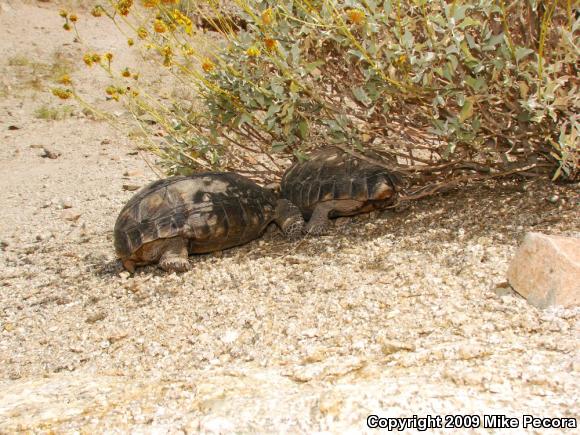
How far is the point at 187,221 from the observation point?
4.21 metres

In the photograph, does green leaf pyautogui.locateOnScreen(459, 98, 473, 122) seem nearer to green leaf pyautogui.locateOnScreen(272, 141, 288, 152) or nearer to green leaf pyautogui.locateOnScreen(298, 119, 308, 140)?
green leaf pyautogui.locateOnScreen(298, 119, 308, 140)

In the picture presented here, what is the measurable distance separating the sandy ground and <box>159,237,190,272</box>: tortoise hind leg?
0.07 meters

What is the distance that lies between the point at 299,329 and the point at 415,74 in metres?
1.69

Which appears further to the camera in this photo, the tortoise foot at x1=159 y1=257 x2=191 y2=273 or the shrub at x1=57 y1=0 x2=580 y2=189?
the tortoise foot at x1=159 y1=257 x2=191 y2=273

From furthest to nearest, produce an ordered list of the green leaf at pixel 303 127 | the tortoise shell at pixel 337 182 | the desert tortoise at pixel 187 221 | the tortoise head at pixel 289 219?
1. the tortoise head at pixel 289 219
2. the tortoise shell at pixel 337 182
3. the desert tortoise at pixel 187 221
4. the green leaf at pixel 303 127

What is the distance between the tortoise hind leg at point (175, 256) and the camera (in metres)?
4.10

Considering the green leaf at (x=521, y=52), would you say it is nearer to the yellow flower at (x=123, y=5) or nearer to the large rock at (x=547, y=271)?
the large rock at (x=547, y=271)

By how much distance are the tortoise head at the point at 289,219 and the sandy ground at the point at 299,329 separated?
0.13m

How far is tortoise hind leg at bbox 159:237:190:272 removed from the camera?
4098mm

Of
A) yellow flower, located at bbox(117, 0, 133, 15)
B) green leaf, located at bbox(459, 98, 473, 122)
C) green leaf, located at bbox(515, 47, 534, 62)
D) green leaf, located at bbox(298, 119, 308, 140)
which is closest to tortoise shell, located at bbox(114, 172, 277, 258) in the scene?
green leaf, located at bbox(298, 119, 308, 140)

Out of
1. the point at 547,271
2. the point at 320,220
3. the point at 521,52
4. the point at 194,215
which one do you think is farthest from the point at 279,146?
the point at 547,271

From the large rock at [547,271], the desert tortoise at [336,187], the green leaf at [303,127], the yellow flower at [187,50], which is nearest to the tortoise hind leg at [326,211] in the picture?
the desert tortoise at [336,187]

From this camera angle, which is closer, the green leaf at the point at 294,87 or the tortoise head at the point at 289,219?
the green leaf at the point at 294,87

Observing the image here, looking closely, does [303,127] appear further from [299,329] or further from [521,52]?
[299,329]
